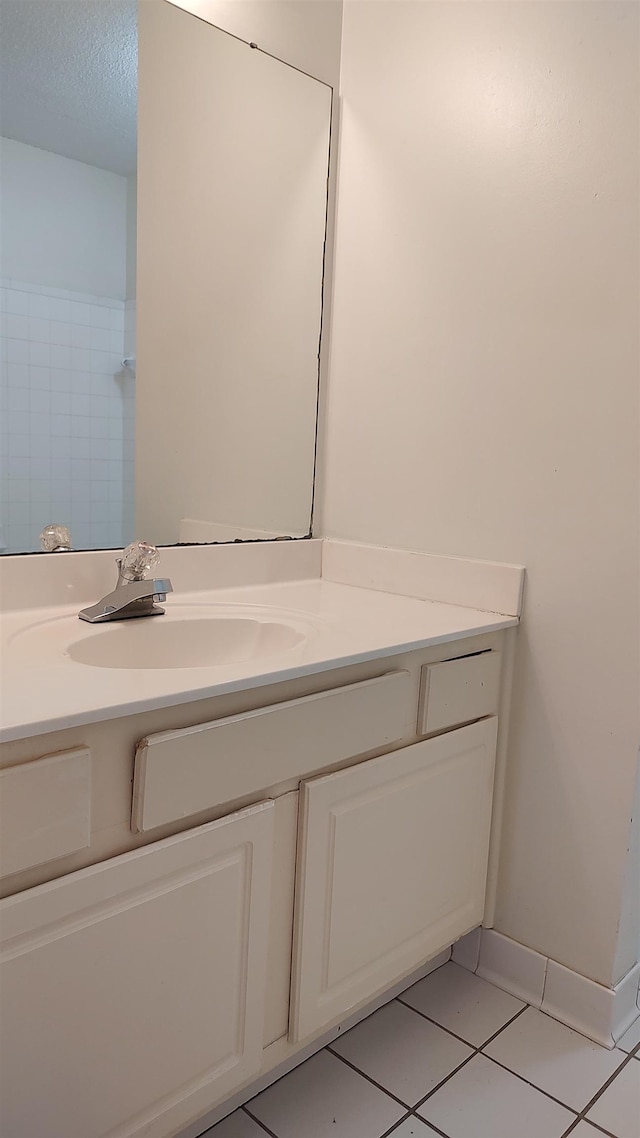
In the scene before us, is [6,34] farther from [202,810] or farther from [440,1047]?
[440,1047]

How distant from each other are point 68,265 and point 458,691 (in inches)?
38.2

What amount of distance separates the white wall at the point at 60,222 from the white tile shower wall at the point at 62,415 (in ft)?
0.09

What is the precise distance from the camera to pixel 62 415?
52.2 inches

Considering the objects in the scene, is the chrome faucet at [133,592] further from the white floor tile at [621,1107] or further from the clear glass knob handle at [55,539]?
the white floor tile at [621,1107]

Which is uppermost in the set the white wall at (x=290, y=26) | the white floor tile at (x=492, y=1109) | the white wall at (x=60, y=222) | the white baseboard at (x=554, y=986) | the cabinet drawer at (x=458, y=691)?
the white wall at (x=290, y=26)

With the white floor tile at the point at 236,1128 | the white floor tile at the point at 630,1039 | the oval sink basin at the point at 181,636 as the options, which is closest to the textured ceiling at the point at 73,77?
the oval sink basin at the point at 181,636

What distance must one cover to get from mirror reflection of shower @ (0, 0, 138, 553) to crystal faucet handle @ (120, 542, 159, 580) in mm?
105

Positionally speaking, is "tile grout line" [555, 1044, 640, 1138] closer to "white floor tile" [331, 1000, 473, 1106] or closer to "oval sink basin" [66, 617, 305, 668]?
"white floor tile" [331, 1000, 473, 1106]

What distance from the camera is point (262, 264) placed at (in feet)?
5.60

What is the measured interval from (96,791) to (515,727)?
34.9 inches

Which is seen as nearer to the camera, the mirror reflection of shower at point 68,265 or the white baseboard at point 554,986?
the mirror reflection of shower at point 68,265

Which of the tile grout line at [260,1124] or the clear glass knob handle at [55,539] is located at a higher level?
the clear glass knob handle at [55,539]

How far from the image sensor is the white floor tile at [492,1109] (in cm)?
121

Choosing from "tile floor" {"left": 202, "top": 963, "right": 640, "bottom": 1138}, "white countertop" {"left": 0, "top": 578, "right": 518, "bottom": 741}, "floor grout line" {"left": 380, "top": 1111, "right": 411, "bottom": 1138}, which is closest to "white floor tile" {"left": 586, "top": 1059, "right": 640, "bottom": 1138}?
"tile floor" {"left": 202, "top": 963, "right": 640, "bottom": 1138}
